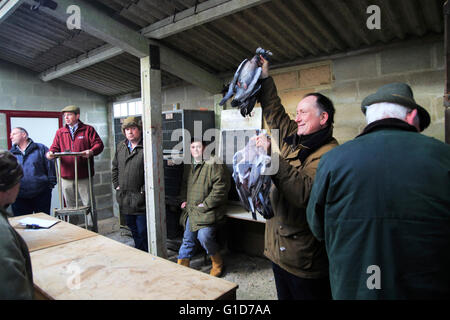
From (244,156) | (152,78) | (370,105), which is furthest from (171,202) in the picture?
(370,105)

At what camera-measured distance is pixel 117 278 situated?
4.76 feet

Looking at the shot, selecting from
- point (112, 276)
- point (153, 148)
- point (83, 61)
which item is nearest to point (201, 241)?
point (153, 148)

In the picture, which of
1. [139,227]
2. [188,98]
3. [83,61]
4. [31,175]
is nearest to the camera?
[139,227]

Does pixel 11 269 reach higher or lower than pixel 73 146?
lower

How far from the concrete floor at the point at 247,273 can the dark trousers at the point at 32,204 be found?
1.30 meters

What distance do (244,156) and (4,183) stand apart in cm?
107

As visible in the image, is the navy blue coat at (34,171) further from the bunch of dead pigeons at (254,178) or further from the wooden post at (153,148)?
the bunch of dead pigeons at (254,178)

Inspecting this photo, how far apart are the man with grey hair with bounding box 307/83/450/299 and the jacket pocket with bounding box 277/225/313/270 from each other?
366mm

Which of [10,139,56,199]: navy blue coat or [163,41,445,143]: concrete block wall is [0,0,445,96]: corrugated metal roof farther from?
[10,139,56,199]: navy blue coat

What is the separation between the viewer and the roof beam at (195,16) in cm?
246

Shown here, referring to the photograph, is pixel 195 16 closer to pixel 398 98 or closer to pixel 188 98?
pixel 188 98

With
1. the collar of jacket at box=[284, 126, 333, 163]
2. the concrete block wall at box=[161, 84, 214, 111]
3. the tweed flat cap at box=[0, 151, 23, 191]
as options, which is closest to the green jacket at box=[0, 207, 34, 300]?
the tweed flat cap at box=[0, 151, 23, 191]

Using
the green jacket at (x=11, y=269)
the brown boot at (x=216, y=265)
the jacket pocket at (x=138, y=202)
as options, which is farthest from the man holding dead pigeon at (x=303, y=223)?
the jacket pocket at (x=138, y=202)

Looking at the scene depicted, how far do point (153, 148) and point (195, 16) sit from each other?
1387 mm
